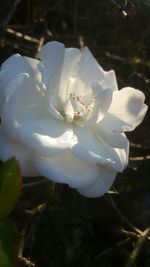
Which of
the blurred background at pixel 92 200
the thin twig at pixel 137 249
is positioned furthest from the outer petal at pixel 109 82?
the thin twig at pixel 137 249

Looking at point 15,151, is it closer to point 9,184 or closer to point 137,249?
point 9,184

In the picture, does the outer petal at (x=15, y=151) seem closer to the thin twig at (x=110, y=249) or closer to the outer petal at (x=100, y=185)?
the outer petal at (x=100, y=185)

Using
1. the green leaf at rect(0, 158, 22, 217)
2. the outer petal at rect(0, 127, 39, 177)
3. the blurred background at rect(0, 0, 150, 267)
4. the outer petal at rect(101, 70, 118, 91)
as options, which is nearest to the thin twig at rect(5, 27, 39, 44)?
the blurred background at rect(0, 0, 150, 267)

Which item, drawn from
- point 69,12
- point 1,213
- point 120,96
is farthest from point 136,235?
point 69,12

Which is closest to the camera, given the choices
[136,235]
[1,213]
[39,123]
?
[1,213]

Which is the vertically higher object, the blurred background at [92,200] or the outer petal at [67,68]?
the outer petal at [67,68]

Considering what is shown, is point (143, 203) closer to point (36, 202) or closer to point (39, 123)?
point (36, 202)
